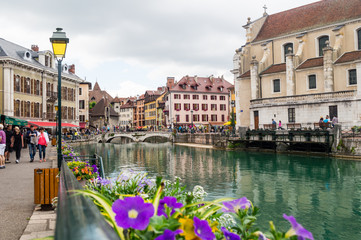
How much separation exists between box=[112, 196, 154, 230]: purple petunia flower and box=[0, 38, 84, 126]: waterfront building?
3795 cm

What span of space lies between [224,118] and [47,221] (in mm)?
72059

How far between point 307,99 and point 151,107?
202ft

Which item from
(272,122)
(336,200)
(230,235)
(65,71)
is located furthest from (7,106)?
(230,235)

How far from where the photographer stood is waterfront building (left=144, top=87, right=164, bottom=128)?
289ft

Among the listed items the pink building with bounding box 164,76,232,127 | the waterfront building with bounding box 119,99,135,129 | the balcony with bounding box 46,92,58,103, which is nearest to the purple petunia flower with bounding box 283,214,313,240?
the balcony with bounding box 46,92,58,103

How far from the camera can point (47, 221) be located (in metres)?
5.23

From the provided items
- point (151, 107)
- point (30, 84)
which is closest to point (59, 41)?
point (30, 84)

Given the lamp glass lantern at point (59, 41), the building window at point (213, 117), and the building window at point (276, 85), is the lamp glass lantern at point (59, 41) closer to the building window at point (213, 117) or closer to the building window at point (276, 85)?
the building window at point (276, 85)

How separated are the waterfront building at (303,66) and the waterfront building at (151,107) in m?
45.0

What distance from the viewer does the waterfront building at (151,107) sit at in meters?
88.2

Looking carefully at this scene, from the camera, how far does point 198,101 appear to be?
7312cm

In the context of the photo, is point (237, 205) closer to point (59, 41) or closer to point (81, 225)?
point (81, 225)

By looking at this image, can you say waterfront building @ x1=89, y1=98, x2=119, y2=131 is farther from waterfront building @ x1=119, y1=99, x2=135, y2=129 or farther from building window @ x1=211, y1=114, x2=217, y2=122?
building window @ x1=211, y1=114, x2=217, y2=122

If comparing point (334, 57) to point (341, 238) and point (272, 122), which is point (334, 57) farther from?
point (341, 238)
